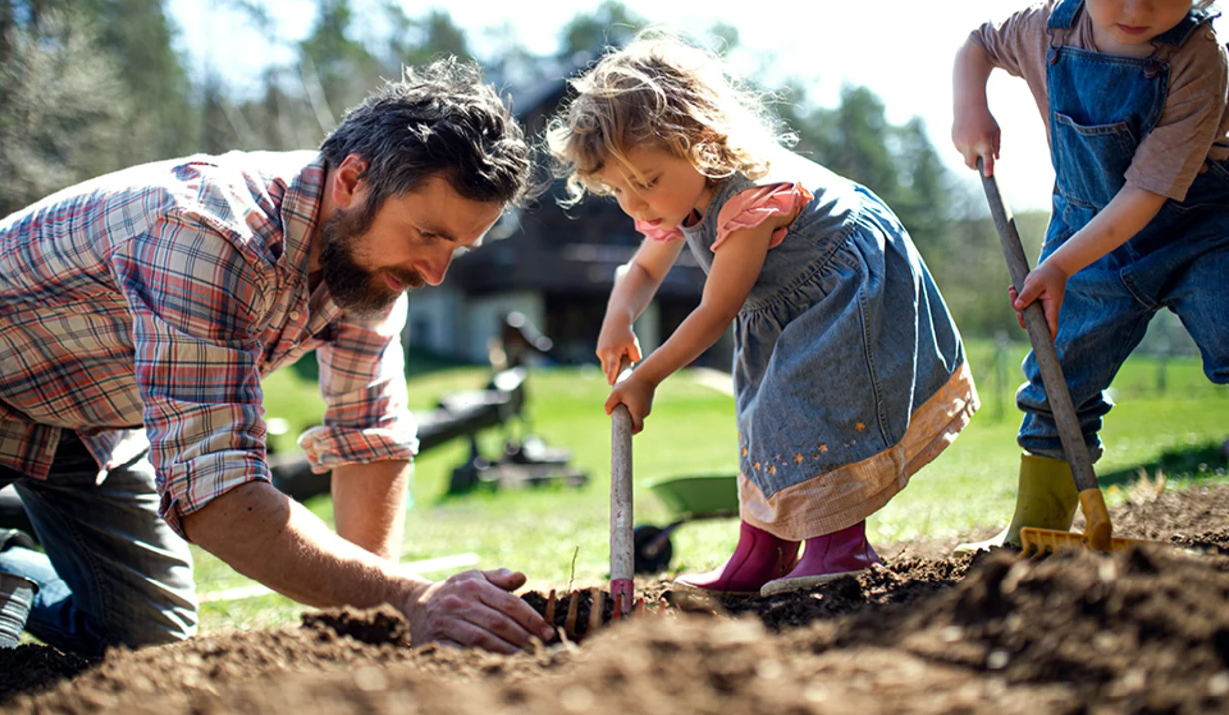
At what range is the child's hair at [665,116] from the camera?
2777mm

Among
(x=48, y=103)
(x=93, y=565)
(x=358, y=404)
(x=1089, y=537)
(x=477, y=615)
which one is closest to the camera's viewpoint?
(x=477, y=615)

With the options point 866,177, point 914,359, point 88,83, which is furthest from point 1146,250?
point 88,83

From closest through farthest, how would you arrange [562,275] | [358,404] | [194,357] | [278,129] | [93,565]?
1. [194,357]
2. [358,404]
3. [93,565]
4. [562,275]
5. [278,129]

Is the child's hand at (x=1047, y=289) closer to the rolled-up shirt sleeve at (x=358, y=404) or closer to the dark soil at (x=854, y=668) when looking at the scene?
the dark soil at (x=854, y=668)

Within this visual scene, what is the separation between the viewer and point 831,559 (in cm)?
262

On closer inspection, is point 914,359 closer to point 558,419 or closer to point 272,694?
point 272,694

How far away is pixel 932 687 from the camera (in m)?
1.11

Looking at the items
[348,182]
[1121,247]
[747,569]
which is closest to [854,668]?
[747,569]

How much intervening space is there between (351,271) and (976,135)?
203 cm

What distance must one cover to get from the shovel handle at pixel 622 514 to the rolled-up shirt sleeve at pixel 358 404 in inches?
38.6

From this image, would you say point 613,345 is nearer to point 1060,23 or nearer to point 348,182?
point 348,182

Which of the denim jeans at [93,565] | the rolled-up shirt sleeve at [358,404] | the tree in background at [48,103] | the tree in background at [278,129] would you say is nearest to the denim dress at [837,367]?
the rolled-up shirt sleeve at [358,404]

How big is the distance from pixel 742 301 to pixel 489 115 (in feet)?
3.34

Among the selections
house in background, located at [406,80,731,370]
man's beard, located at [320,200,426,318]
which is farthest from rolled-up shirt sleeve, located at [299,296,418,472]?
house in background, located at [406,80,731,370]
